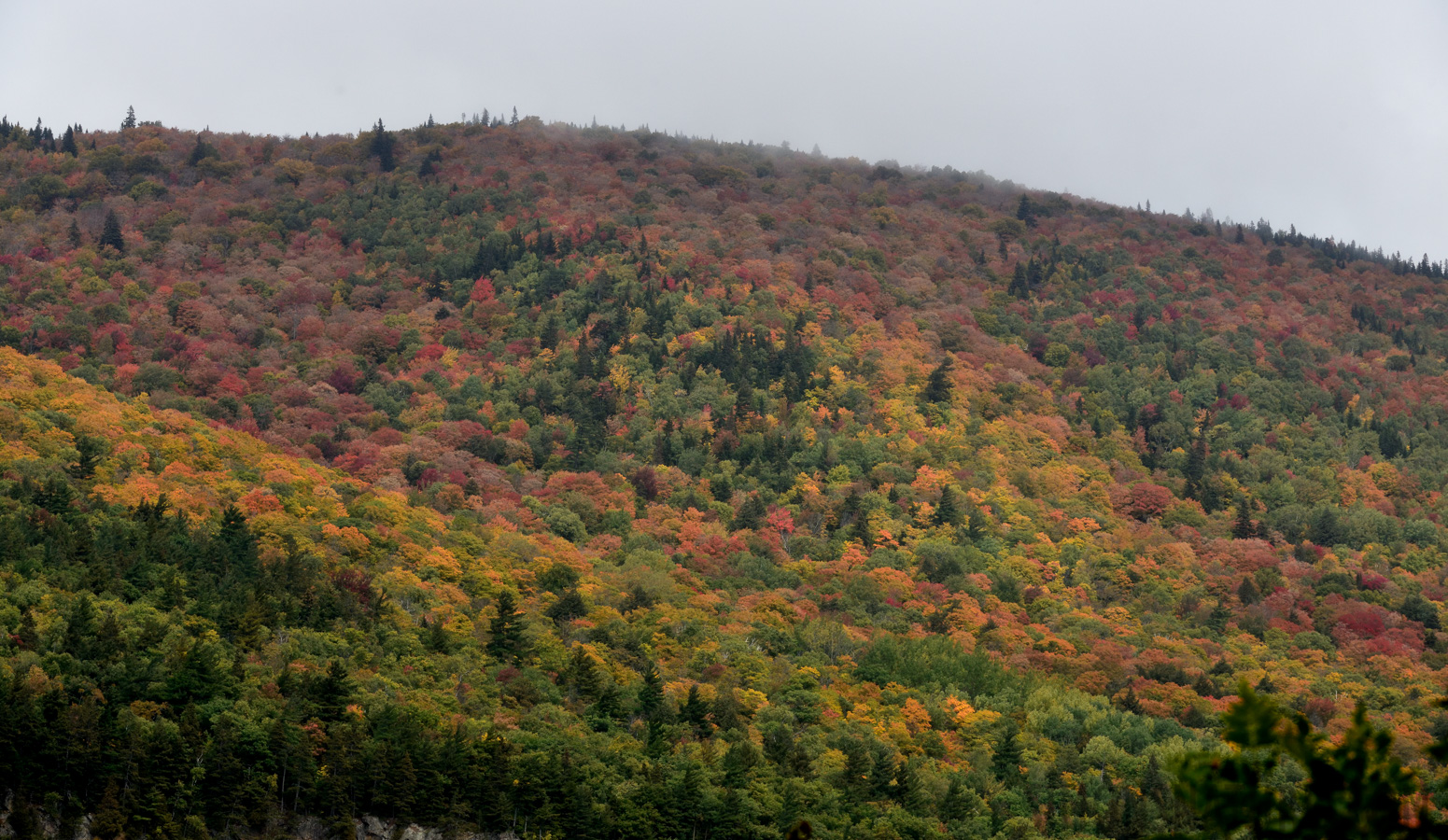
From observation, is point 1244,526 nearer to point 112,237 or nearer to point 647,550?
point 647,550

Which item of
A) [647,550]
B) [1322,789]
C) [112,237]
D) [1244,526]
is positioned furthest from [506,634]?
[112,237]

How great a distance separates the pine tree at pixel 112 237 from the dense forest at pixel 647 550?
67 centimetres

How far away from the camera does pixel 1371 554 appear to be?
497 ft

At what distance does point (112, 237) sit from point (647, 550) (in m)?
100

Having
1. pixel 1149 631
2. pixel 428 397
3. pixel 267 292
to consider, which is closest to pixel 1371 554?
pixel 1149 631

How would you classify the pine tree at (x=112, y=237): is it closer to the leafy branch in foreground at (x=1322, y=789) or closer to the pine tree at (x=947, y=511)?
the pine tree at (x=947, y=511)

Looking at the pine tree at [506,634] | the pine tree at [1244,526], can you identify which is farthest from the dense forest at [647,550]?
the pine tree at [1244,526]

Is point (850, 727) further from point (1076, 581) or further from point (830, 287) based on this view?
point (830, 287)

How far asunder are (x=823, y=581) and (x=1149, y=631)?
3148 cm

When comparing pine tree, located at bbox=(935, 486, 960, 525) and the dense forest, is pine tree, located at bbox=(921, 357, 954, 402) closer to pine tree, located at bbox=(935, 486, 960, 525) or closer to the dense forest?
the dense forest

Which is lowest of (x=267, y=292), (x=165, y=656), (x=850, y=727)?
(x=850, y=727)

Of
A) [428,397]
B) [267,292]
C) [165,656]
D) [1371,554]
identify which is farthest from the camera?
[267,292]

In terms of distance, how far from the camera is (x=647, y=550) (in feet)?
430

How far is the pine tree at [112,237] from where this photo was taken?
186250 mm
